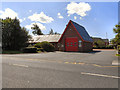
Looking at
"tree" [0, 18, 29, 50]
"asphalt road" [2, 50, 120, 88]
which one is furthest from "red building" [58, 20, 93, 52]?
"asphalt road" [2, 50, 120, 88]

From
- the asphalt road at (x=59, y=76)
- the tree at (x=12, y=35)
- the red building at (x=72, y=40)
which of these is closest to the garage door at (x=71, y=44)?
the red building at (x=72, y=40)

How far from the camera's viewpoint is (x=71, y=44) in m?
25.4

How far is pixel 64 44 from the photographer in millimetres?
25922

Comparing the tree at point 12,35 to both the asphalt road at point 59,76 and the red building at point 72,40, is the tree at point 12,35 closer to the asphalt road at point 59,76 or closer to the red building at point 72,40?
the red building at point 72,40

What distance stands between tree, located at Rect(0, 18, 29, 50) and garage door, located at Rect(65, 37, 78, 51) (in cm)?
1092

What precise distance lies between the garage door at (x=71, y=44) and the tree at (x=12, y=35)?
35.8 ft

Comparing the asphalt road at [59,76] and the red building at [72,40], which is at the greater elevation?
the red building at [72,40]

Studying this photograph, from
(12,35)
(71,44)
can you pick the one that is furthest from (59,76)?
(12,35)

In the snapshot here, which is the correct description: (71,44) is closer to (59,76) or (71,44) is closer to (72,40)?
(72,40)

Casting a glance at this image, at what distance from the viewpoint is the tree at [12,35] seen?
909 inches

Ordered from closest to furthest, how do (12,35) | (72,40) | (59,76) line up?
1. (59,76)
2. (12,35)
3. (72,40)

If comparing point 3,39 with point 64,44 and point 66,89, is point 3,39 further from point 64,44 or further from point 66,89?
point 66,89

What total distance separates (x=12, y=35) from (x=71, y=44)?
585 inches

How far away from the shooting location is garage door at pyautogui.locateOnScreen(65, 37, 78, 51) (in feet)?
81.8
